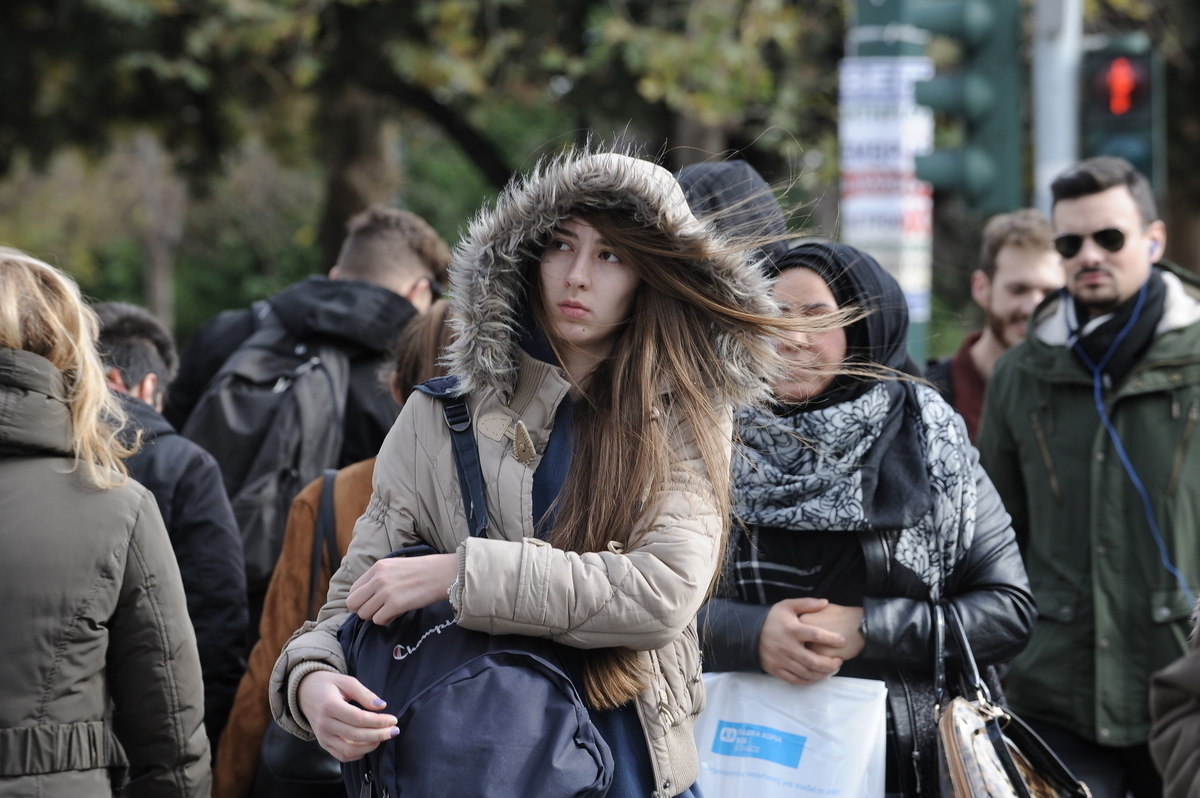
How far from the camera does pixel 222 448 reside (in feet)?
12.8

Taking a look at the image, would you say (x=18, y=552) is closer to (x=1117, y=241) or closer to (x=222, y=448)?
(x=222, y=448)

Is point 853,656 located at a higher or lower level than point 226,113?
lower

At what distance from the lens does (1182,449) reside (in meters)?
3.67

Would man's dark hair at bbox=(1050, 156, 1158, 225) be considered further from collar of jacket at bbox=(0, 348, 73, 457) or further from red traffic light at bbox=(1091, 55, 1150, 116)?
collar of jacket at bbox=(0, 348, 73, 457)

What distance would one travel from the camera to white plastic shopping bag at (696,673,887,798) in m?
2.64

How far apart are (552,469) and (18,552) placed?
110 cm

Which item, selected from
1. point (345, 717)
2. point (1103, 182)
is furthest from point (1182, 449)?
point (345, 717)

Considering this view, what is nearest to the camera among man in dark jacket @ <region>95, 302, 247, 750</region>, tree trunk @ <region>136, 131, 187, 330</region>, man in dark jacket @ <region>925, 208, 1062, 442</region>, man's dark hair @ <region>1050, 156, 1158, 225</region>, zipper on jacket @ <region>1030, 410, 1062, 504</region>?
man in dark jacket @ <region>95, 302, 247, 750</region>

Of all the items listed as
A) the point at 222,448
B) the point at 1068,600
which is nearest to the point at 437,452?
the point at 222,448

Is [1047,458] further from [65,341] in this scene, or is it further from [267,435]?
[65,341]

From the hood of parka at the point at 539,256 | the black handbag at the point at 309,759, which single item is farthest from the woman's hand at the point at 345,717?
the black handbag at the point at 309,759

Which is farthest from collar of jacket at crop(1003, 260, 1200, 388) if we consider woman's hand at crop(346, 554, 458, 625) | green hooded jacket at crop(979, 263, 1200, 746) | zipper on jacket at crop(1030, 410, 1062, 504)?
woman's hand at crop(346, 554, 458, 625)

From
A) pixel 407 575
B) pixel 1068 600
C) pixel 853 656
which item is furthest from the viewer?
pixel 1068 600

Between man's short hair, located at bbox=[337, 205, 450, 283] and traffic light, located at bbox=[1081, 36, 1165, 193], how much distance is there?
3727 millimetres
